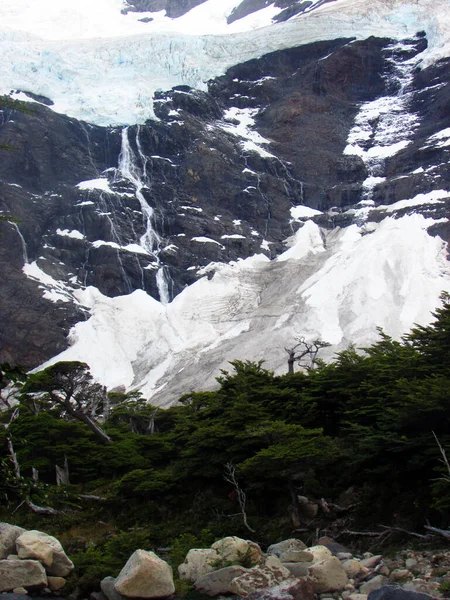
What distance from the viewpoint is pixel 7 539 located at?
15.1 m

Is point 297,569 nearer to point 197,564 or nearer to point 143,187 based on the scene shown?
point 197,564

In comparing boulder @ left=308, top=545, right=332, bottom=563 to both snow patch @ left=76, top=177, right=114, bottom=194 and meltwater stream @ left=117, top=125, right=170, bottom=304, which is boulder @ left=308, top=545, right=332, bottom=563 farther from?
Result: snow patch @ left=76, top=177, right=114, bottom=194

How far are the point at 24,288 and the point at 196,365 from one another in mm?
30091

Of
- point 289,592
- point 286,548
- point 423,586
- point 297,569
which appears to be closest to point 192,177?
point 286,548

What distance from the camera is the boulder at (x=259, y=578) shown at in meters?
12.5

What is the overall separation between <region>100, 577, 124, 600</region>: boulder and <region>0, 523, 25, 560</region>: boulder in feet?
7.61

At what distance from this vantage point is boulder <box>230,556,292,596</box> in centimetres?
1248

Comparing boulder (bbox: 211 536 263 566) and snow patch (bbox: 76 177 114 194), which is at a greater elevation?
snow patch (bbox: 76 177 114 194)

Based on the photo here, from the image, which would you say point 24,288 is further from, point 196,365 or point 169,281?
point 196,365

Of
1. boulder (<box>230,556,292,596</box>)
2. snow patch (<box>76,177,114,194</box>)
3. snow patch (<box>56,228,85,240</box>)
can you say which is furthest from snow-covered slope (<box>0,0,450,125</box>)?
boulder (<box>230,556,292,596</box>)

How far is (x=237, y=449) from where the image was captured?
20516 mm

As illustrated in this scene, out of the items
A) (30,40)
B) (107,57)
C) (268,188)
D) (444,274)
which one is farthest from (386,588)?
(30,40)

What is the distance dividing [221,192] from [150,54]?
4061 cm

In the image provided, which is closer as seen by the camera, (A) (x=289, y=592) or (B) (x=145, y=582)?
(A) (x=289, y=592)
